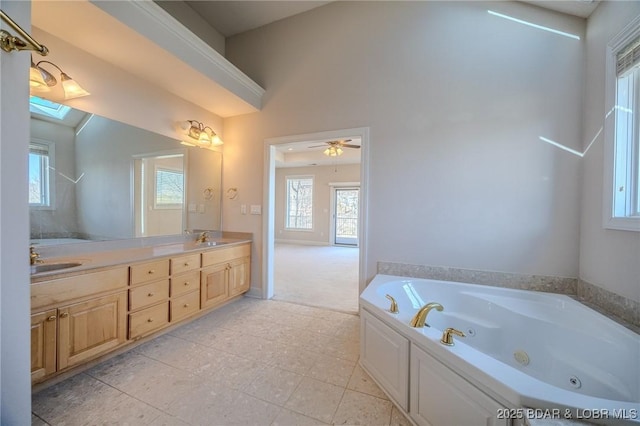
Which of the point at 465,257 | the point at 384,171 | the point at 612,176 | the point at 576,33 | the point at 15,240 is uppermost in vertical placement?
the point at 576,33

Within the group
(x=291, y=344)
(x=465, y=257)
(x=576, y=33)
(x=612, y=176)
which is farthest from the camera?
(x=465, y=257)

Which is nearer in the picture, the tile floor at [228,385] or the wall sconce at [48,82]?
the tile floor at [228,385]

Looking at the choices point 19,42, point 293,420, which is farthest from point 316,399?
point 19,42

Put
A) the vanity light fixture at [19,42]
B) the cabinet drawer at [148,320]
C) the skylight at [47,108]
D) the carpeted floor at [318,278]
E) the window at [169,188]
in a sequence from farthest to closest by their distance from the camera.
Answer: the carpeted floor at [318,278] → the window at [169,188] → the cabinet drawer at [148,320] → the skylight at [47,108] → the vanity light fixture at [19,42]

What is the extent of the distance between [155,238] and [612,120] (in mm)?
4046

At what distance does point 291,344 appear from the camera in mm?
2080

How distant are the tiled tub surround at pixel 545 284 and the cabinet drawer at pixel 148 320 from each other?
2.11 meters

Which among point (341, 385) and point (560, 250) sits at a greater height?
point (560, 250)

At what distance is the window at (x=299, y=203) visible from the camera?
8094mm

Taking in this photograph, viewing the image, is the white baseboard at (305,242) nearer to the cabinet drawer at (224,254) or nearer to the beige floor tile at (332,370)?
the cabinet drawer at (224,254)

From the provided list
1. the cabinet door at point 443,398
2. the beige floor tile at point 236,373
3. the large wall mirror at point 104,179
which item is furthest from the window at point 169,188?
the cabinet door at point 443,398

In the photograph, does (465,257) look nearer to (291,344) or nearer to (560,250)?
(560,250)

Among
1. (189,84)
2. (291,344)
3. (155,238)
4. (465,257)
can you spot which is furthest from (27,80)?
(465,257)

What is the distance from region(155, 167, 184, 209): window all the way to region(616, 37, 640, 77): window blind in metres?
3.95
